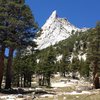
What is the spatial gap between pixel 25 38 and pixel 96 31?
20.9 m

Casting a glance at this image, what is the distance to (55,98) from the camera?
25.7 m

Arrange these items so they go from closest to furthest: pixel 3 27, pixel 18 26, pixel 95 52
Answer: pixel 3 27
pixel 18 26
pixel 95 52

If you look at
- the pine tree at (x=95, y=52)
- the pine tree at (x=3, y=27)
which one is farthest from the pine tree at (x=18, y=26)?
the pine tree at (x=95, y=52)

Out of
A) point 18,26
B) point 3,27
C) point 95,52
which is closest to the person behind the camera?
point 3,27

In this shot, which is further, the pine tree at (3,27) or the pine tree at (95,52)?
the pine tree at (95,52)

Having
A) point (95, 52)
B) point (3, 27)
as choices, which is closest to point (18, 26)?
point (3, 27)

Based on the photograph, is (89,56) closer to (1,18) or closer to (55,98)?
(1,18)

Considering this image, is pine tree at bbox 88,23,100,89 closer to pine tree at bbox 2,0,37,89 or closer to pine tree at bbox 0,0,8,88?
pine tree at bbox 2,0,37,89

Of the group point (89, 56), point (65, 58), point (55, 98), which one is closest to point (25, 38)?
point (55, 98)

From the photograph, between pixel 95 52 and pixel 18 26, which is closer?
pixel 18 26

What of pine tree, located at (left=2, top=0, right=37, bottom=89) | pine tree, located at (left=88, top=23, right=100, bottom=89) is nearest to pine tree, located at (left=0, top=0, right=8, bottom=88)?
pine tree, located at (left=2, top=0, right=37, bottom=89)

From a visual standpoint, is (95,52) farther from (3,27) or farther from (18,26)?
(3,27)

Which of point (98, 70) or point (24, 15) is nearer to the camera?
point (24, 15)

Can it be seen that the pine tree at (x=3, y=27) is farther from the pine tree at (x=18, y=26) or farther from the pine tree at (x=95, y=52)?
the pine tree at (x=95, y=52)
